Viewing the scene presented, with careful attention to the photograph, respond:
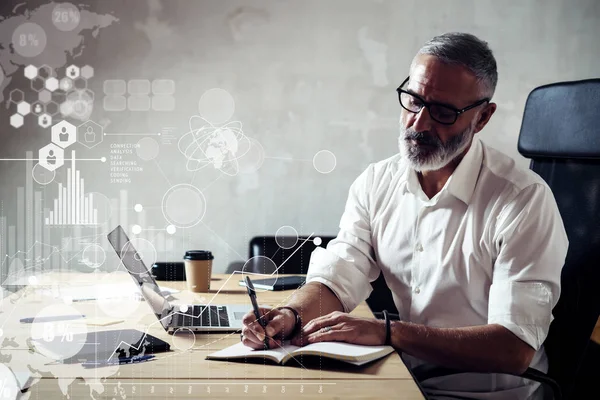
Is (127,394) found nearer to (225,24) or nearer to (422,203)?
(422,203)

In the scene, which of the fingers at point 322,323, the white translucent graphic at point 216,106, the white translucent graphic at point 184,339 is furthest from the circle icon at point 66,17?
the fingers at point 322,323

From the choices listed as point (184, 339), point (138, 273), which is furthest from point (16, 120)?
point (184, 339)

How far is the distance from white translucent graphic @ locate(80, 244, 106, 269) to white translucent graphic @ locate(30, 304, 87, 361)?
1.26m

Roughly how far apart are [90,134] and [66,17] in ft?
1.83

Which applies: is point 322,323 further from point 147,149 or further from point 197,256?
point 147,149

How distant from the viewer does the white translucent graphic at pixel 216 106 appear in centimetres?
278

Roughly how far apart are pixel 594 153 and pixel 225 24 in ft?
5.53

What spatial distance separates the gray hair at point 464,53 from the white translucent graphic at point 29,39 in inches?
76.4

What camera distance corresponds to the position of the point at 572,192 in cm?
164

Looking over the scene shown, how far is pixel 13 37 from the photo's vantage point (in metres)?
2.88

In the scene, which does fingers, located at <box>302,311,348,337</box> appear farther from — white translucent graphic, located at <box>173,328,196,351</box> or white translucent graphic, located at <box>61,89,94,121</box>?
white translucent graphic, located at <box>61,89,94,121</box>

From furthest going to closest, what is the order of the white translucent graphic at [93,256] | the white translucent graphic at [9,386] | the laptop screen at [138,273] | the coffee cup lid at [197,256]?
the white translucent graphic at [93,256] < the coffee cup lid at [197,256] < the laptop screen at [138,273] < the white translucent graphic at [9,386]

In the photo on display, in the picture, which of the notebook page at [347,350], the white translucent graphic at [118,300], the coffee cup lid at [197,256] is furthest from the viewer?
the coffee cup lid at [197,256]

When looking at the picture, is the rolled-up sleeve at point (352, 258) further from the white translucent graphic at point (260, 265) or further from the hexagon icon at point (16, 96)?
the hexagon icon at point (16, 96)
